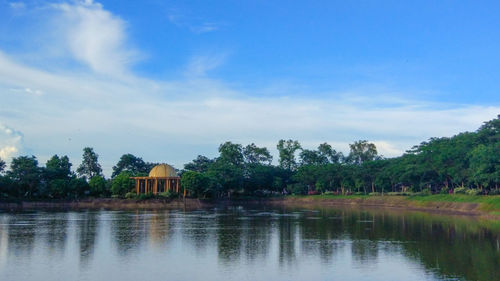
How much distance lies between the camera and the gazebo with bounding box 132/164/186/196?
109988 millimetres

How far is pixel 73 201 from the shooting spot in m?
100

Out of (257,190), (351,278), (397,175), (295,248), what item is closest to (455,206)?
(397,175)

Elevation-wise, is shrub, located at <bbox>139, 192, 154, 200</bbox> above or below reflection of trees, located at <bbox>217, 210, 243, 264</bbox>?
above

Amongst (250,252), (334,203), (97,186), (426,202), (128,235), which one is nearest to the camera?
(250,252)

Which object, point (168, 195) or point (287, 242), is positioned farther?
point (168, 195)

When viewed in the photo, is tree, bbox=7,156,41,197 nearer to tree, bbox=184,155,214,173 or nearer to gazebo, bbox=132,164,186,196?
gazebo, bbox=132,164,186,196

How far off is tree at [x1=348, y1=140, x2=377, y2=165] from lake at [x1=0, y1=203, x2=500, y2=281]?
111 meters

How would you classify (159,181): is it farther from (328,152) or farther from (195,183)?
(328,152)

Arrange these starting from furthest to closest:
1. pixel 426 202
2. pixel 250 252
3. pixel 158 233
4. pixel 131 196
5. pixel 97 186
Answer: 1. pixel 97 186
2. pixel 131 196
3. pixel 426 202
4. pixel 158 233
5. pixel 250 252

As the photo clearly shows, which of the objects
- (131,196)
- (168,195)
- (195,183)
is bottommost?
(131,196)

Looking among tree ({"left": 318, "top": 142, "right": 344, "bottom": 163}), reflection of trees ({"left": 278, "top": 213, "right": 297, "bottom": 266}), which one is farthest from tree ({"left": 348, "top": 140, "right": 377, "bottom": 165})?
reflection of trees ({"left": 278, "top": 213, "right": 297, "bottom": 266})

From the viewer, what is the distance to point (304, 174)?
124562 millimetres

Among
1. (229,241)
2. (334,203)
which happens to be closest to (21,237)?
(229,241)

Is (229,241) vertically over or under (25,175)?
under
